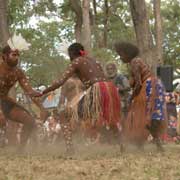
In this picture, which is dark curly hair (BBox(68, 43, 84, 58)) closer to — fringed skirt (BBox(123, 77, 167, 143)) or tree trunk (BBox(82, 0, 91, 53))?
fringed skirt (BBox(123, 77, 167, 143))

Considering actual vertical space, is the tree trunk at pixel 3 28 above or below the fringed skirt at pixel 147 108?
above

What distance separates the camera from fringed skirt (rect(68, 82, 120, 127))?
7.52m

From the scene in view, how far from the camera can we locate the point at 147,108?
25.7 feet

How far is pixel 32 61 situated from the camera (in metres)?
Answer: 34.7

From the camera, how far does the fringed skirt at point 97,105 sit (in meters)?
7.52

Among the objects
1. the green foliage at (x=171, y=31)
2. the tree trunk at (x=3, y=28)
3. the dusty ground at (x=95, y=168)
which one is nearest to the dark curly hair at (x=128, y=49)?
the dusty ground at (x=95, y=168)

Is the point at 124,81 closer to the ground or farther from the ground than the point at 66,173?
farther from the ground

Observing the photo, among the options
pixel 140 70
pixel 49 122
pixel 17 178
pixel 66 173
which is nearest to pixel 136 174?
pixel 66 173

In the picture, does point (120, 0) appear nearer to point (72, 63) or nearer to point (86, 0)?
point (86, 0)

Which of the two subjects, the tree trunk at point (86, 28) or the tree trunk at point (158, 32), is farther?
the tree trunk at point (158, 32)

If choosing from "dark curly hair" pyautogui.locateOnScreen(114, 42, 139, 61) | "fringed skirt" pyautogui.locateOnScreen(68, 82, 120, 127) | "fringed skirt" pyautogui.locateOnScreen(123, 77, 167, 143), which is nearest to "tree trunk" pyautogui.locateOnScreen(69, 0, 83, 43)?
"dark curly hair" pyautogui.locateOnScreen(114, 42, 139, 61)

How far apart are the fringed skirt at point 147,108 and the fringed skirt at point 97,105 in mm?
376

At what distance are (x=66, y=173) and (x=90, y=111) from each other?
91.1 inches

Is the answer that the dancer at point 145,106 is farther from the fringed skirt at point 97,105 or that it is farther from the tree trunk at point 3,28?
the tree trunk at point 3,28
